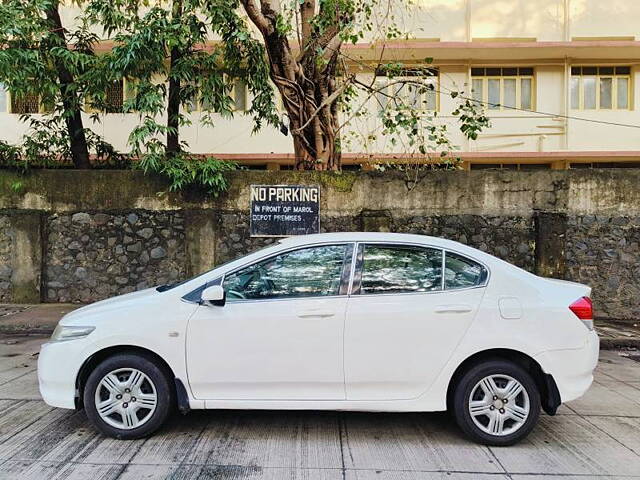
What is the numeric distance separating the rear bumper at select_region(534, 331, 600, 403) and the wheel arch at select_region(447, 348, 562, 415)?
4 centimetres

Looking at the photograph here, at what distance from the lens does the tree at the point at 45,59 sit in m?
8.09

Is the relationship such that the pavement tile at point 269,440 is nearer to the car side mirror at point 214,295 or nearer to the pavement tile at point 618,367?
the car side mirror at point 214,295

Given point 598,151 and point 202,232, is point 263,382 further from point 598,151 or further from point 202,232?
point 598,151

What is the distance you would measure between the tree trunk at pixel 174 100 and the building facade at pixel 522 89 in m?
6.80

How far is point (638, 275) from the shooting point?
8.86 m

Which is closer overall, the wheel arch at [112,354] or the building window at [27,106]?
the wheel arch at [112,354]

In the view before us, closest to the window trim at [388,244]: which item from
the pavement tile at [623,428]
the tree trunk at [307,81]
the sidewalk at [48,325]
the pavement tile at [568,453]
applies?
the pavement tile at [568,453]

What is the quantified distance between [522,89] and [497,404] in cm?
1620

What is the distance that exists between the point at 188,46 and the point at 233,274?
21.2 feet

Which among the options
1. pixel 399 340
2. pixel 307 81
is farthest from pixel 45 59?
pixel 399 340

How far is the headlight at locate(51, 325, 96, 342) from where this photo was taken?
12.8 ft

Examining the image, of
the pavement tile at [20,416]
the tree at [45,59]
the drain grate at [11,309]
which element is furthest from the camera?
the drain grate at [11,309]

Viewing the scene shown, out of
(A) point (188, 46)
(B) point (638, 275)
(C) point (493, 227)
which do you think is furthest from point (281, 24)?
(B) point (638, 275)

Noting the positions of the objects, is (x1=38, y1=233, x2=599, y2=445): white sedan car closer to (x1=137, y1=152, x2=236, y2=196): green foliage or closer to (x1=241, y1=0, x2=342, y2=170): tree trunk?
(x1=137, y1=152, x2=236, y2=196): green foliage
